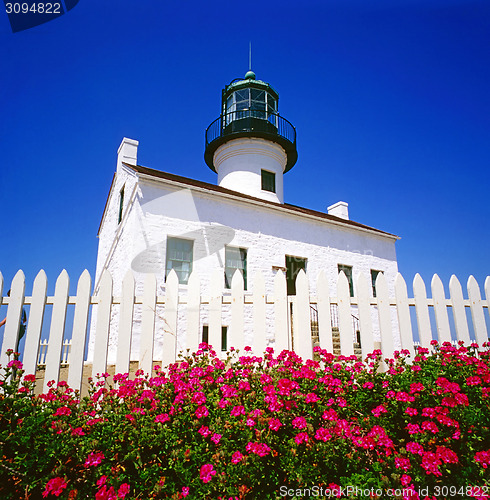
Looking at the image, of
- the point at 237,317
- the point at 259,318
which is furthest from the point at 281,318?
the point at 237,317

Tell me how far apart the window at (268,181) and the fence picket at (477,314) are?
11.9 metres

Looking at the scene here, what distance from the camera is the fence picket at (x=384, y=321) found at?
4.92 m

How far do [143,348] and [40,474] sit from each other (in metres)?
2.15

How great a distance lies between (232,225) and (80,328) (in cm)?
809

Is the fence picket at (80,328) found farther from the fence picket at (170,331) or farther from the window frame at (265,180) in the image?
the window frame at (265,180)

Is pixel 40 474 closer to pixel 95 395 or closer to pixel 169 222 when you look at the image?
pixel 95 395

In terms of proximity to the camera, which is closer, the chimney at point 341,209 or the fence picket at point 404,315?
the fence picket at point 404,315

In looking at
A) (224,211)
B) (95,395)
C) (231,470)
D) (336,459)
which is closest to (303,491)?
(336,459)

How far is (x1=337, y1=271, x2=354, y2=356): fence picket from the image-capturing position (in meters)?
4.78

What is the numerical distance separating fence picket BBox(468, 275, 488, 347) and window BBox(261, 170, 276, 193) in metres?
11.9

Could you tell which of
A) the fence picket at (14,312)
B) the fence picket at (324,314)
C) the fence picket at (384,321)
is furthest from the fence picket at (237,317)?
the fence picket at (14,312)

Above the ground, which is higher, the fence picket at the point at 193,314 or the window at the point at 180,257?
the window at the point at 180,257

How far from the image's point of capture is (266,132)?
1711 cm

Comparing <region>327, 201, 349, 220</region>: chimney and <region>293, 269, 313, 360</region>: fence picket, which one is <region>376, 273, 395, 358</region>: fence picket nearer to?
<region>293, 269, 313, 360</region>: fence picket
